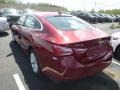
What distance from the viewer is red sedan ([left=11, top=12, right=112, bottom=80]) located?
14.7 ft

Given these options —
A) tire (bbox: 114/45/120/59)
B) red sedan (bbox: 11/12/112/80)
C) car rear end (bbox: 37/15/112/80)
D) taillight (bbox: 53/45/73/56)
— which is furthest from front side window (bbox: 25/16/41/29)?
tire (bbox: 114/45/120/59)

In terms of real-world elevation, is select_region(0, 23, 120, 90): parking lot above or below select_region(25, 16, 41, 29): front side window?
below

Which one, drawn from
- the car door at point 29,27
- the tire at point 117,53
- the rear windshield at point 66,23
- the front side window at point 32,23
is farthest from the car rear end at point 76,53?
the tire at point 117,53

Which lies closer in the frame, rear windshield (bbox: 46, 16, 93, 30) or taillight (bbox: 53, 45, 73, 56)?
taillight (bbox: 53, 45, 73, 56)

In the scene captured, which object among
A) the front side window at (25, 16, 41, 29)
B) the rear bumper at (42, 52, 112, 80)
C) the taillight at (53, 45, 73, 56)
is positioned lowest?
the rear bumper at (42, 52, 112, 80)

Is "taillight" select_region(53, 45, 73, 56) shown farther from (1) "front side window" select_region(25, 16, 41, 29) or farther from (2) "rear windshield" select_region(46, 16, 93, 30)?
(1) "front side window" select_region(25, 16, 41, 29)

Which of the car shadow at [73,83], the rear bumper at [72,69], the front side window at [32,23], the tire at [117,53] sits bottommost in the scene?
the car shadow at [73,83]

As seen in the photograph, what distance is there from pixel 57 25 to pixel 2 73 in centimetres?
214

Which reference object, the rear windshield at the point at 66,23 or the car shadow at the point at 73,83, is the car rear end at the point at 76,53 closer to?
the rear windshield at the point at 66,23

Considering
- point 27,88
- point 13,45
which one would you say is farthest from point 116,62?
point 13,45

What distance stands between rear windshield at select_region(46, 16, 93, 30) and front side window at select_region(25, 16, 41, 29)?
335 millimetres

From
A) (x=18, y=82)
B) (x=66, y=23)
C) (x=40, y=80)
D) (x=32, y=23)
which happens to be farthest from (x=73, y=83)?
(x=32, y=23)

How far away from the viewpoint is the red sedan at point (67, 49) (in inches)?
177

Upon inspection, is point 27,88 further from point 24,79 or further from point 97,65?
point 97,65
